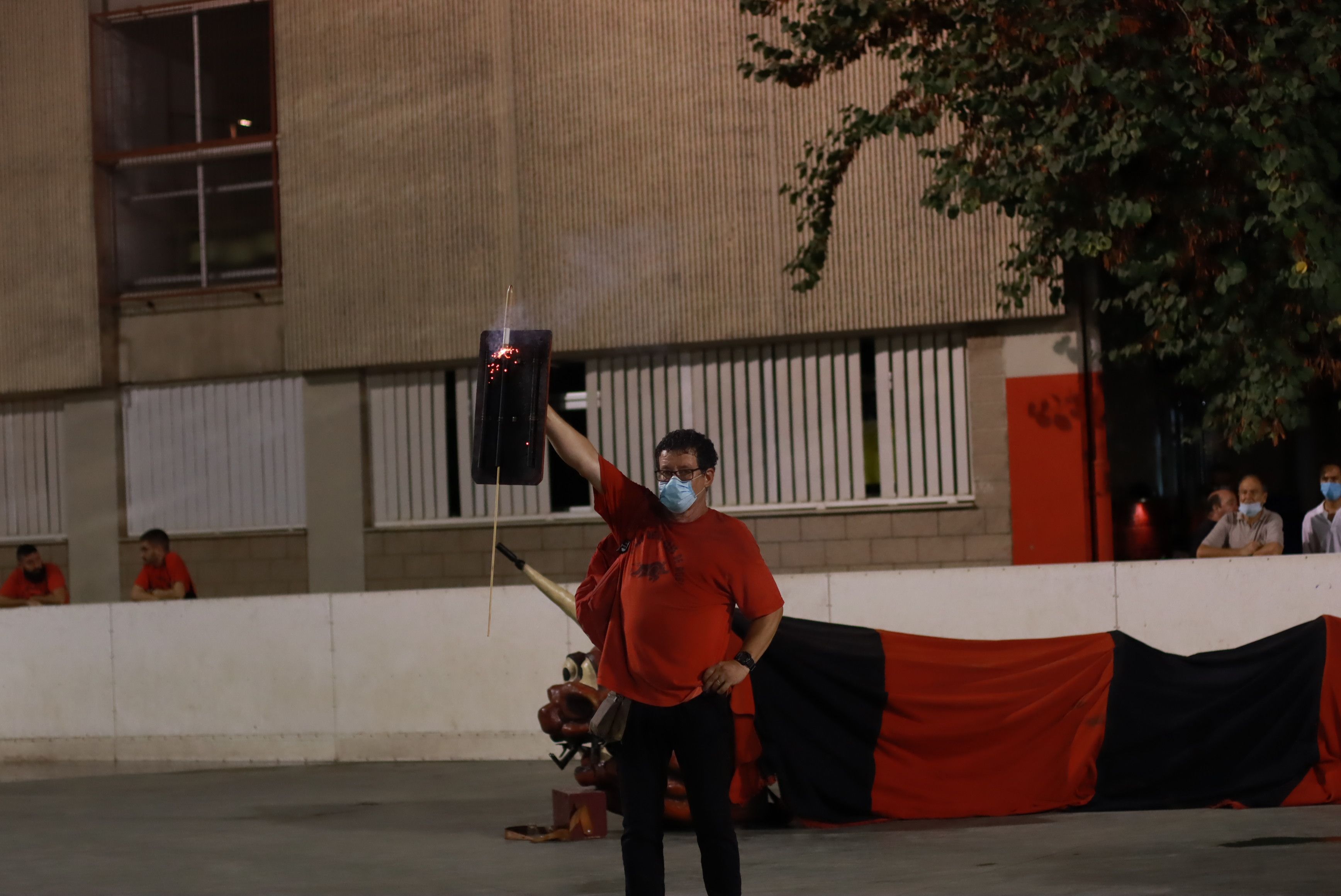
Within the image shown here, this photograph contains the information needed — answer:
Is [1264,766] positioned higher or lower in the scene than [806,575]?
lower

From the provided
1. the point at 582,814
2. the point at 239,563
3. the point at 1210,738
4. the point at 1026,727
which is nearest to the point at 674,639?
the point at 582,814

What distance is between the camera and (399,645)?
13234 millimetres

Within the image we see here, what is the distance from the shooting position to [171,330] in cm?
1991

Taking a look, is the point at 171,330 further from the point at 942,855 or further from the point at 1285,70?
the point at 942,855

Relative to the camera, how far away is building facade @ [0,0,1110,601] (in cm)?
1698

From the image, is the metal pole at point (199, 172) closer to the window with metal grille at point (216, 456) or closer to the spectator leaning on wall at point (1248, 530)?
the window with metal grille at point (216, 456)

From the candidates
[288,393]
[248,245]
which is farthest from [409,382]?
[248,245]

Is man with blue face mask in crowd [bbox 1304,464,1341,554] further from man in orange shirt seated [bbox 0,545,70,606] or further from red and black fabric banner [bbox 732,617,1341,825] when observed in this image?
man in orange shirt seated [bbox 0,545,70,606]

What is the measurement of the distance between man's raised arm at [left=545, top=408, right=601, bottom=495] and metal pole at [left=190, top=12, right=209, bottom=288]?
51.1 ft

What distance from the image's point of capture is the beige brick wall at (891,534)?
16.8 m

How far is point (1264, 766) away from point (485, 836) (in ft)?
13.7

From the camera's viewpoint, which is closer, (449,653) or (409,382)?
(449,653)

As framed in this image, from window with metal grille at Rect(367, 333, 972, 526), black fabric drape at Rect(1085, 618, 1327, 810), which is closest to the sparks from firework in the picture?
black fabric drape at Rect(1085, 618, 1327, 810)

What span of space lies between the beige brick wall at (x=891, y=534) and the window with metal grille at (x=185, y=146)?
4831 mm
